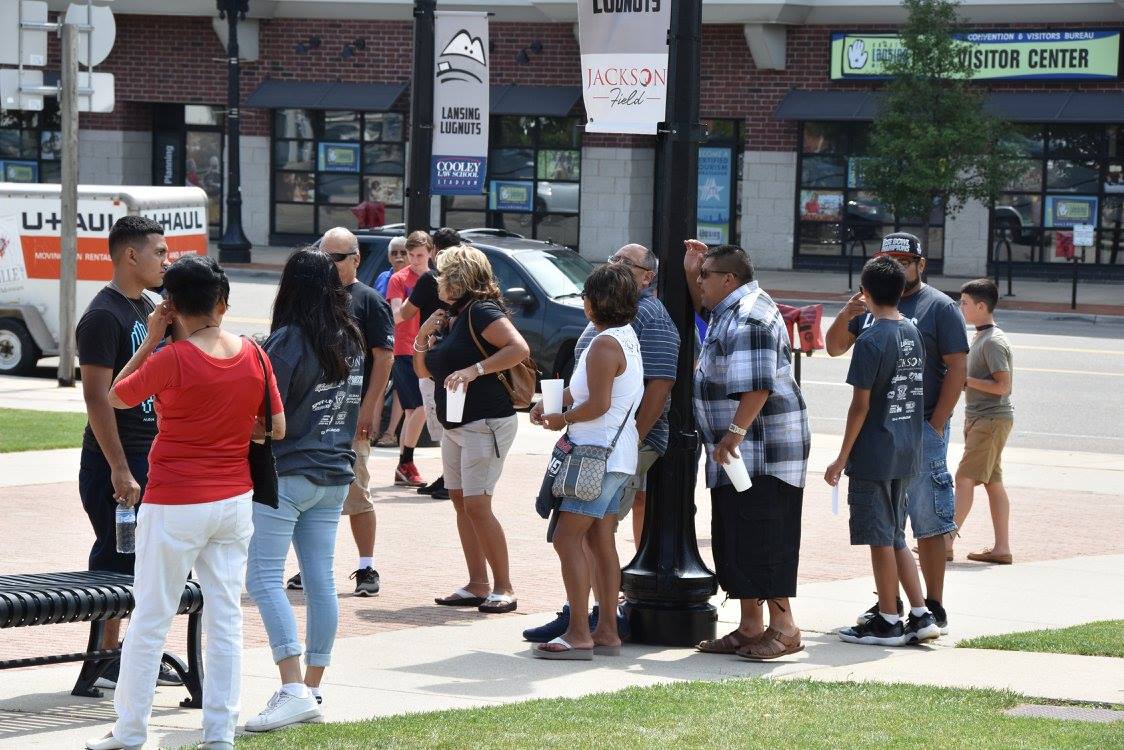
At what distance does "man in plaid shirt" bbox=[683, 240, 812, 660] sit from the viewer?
7406 mm

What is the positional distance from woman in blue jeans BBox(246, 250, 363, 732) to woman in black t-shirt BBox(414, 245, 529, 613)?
207 cm

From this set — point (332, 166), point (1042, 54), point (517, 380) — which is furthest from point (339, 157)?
point (517, 380)

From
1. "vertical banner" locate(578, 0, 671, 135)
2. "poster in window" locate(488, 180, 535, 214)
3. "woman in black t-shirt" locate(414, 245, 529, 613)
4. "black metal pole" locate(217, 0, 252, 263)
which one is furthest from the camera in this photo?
"poster in window" locate(488, 180, 535, 214)

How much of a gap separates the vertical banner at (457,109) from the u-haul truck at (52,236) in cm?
407

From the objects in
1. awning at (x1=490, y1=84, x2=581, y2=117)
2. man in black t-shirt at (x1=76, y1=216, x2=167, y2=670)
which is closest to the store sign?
awning at (x1=490, y1=84, x2=581, y2=117)

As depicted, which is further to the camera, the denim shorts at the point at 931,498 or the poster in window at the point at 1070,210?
the poster in window at the point at 1070,210

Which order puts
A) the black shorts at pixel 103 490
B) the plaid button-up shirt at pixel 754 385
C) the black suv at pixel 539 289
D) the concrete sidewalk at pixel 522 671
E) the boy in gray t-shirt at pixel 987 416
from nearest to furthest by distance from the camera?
the concrete sidewalk at pixel 522 671 < the black shorts at pixel 103 490 < the plaid button-up shirt at pixel 754 385 < the boy in gray t-shirt at pixel 987 416 < the black suv at pixel 539 289

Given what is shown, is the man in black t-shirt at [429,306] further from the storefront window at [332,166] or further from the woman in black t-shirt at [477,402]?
the storefront window at [332,166]

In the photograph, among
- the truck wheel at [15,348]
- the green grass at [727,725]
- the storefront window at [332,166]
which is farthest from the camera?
the storefront window at [332,166]

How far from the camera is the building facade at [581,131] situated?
30547 millimetres

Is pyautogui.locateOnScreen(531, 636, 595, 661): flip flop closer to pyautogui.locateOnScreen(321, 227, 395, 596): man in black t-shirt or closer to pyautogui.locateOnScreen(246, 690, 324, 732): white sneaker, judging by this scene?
pyautogui.locateOnScreen(321, 227, 395, 596): man in black t-shirt

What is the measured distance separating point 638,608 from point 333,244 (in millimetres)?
2362

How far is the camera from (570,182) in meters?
34.2

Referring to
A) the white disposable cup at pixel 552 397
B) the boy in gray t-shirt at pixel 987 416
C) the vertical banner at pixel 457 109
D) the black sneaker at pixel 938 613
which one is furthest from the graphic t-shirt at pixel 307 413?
the vertical banner at pixel 457 109
